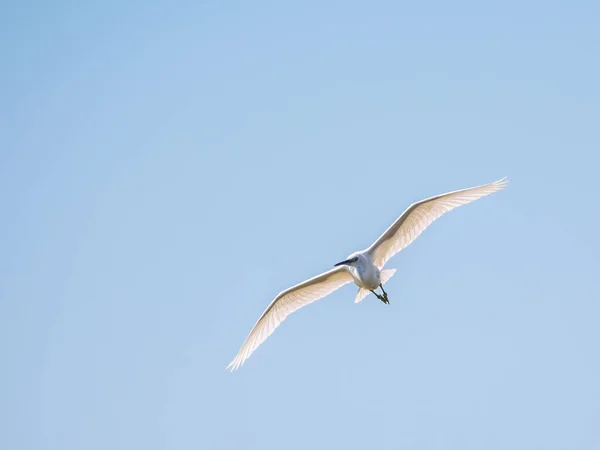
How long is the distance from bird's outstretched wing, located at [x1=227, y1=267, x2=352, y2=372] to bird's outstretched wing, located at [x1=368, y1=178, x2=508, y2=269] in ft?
4.97

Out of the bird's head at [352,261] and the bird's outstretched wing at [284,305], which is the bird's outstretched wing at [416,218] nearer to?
the bird's head at [352,261]

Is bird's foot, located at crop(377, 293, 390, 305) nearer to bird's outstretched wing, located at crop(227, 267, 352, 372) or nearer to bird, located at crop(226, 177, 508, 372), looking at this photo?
bird, located at crop(226, 177, 508, 372)

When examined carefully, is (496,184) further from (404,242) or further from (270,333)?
(270,333)

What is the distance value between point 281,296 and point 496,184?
690 centimetres

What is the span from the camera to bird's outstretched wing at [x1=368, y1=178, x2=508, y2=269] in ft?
103

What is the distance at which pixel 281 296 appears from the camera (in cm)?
3353

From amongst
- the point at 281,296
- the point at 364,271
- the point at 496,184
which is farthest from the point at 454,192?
the point at 281,296

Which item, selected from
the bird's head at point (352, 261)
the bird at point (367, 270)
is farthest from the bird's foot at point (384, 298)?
the bird's head at point (352, 261)

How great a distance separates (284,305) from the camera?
33.9m

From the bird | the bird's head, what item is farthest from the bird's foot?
the bird's head

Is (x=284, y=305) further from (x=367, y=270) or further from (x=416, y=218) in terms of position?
(x=416, y=218)

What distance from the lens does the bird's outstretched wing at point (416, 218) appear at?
31344mm

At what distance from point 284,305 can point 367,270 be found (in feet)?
11.1

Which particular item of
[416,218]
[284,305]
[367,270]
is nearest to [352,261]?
[367,270]
